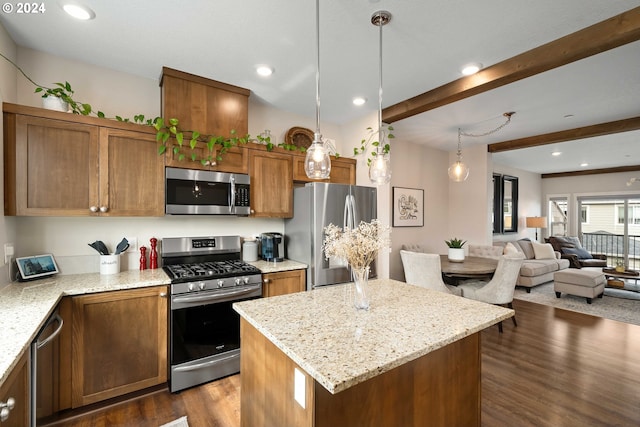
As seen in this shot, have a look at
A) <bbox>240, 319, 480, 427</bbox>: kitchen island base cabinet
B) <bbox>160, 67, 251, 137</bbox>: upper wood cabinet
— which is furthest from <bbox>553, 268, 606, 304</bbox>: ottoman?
<bbox>160, 67, 251, 137</bbox>: upper wood cabinet

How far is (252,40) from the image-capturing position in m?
2.15

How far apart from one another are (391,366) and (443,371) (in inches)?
23.1

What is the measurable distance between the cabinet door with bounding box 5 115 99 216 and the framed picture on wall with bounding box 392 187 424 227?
3.90 m

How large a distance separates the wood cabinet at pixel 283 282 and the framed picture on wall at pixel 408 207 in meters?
2.35

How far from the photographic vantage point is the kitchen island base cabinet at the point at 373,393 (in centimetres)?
107

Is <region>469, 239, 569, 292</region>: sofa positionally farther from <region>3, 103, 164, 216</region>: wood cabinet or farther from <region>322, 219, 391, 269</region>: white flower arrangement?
<region>3, 103, 164, 216</region>: wood cabinet

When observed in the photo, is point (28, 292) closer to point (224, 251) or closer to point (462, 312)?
point (224, 251)

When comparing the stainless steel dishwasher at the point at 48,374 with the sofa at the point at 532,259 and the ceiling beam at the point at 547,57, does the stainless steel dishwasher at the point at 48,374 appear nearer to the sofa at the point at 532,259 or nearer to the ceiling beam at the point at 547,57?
the ceiling beam at the point at 547,57

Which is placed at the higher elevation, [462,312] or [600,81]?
[600,81]

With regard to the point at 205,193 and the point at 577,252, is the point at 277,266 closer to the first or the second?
the point at 205,193

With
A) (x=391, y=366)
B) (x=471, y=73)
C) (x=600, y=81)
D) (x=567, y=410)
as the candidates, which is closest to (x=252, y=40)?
(x=471, y=73)

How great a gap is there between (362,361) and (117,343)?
2.01 m

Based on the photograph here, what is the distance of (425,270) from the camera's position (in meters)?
3.35

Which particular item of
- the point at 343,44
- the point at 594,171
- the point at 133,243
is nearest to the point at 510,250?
the point at 343,44
